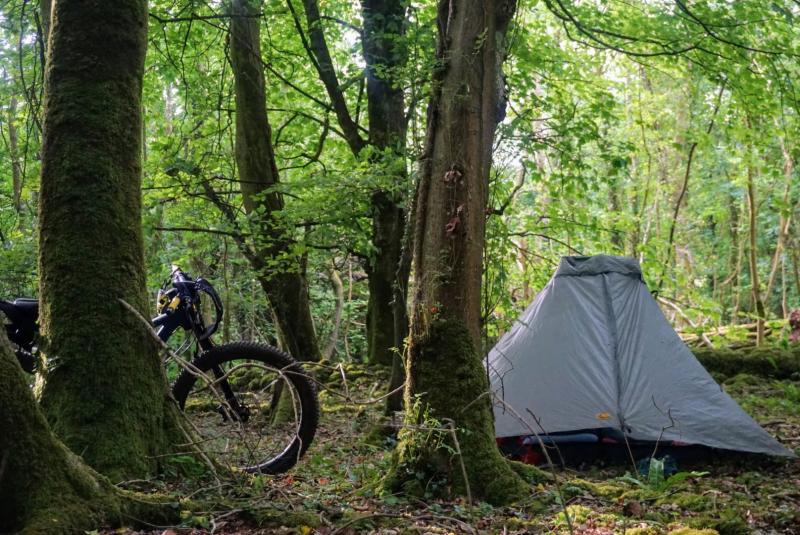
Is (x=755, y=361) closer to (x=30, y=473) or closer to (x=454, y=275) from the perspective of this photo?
(x=454, y=275)

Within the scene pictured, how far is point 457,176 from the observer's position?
3.93 metres

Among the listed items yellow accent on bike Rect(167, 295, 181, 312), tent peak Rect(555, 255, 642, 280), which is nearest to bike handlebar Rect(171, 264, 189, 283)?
yellow accent on bike Rect(167, 295, 181, 312)

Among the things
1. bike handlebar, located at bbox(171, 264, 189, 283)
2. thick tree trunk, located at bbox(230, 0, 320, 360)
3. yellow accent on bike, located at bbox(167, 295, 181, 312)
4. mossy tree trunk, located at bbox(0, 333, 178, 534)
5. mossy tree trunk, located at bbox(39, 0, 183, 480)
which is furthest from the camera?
thick tree trunk, located at bbox(230, 0, 320, 360)

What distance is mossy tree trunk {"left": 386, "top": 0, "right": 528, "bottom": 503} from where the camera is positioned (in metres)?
3.67

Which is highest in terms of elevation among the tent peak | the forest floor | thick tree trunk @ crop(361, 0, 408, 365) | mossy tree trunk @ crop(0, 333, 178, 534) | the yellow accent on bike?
thick tree trunk @ crop(361, 0, 408, 365)

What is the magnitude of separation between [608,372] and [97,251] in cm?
432

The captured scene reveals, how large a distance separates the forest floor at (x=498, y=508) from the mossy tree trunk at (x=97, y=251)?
0.38 m

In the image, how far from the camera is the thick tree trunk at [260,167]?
7601mm

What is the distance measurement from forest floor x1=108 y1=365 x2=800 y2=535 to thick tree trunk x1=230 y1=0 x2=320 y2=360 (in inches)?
94.7

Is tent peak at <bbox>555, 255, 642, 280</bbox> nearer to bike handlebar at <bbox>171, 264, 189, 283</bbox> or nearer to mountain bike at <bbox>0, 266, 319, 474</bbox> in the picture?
mountain bike at <bbox>0, 266, 319, 474</bbox>

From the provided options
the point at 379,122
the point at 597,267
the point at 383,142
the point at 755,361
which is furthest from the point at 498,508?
the point at 755,361

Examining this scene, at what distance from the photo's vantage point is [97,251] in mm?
3051

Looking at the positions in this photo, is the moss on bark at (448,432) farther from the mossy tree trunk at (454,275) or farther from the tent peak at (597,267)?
the tent peak at (597,267)

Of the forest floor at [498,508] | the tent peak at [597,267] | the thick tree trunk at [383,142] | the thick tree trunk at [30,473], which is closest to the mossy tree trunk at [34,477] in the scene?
the thick tree trunk at [30,473]
